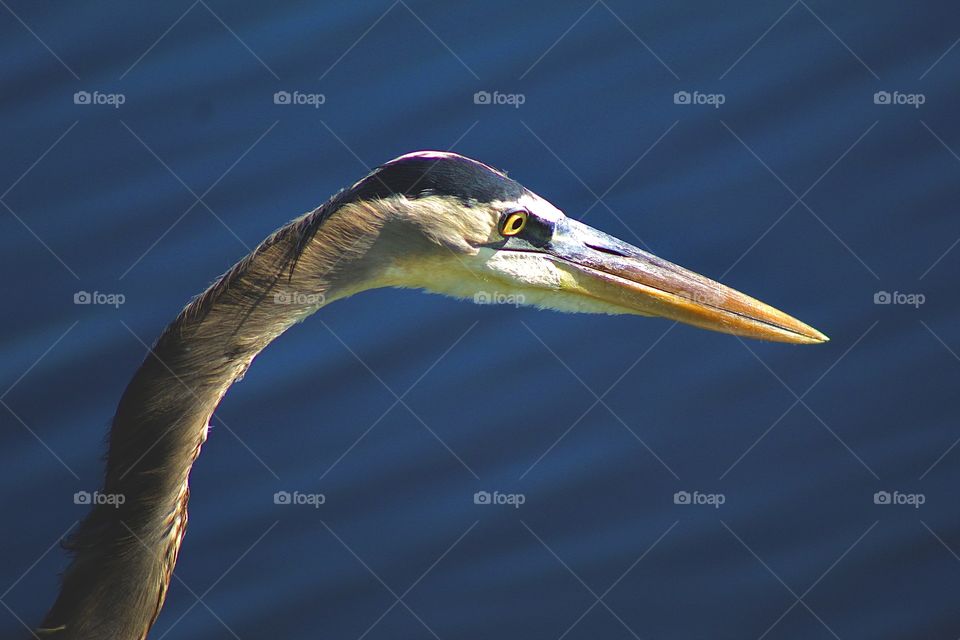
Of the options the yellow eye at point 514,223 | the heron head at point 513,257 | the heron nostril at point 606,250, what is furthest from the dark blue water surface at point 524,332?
the yellow eye at point 514,223

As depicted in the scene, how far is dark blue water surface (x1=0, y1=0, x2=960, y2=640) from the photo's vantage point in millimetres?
4742

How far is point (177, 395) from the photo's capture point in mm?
3088

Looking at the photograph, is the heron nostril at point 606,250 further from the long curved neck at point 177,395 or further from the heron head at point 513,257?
the long curved neck at point 177,395

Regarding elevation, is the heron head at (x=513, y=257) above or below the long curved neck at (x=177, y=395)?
above

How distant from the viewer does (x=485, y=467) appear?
4.90 m

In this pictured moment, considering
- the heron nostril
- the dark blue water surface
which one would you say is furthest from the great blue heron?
the dark blue water surface

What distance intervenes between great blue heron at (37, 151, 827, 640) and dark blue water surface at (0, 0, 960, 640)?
150 cm

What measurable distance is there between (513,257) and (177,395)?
1.12m

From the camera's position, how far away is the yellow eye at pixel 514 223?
3.39m

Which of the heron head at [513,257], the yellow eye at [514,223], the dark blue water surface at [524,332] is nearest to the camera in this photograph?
the heron head at [513,257]

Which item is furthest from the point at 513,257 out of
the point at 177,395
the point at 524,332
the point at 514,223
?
the point at 524,332

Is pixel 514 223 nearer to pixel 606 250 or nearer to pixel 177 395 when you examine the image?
pixel 606 250

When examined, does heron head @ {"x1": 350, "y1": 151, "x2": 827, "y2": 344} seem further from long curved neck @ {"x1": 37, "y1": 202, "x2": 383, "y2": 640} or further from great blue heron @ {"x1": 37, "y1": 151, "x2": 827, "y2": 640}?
long curved neck @ {"x1": 37, "y1": 202, "x2": 383, "y2": 640}

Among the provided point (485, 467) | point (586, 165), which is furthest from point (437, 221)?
point (586, 165)
